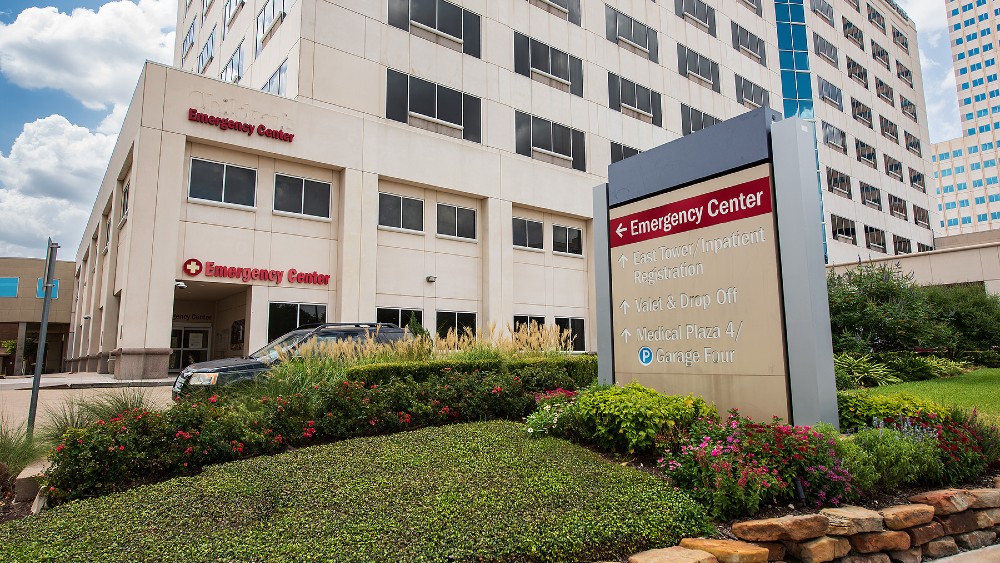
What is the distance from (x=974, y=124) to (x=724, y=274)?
515 ft

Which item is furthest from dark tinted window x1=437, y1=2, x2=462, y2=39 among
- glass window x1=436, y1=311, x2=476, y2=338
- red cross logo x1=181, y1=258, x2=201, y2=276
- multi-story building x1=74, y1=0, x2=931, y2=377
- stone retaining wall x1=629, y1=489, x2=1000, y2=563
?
stone retaining wall x1=629, y1=489, x2=1000, y2=563

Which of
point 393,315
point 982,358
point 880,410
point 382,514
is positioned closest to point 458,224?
point 393,315

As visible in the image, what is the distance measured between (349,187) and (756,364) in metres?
17.9

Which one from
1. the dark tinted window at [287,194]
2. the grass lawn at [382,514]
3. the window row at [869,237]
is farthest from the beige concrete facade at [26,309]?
the window row at [869,237]

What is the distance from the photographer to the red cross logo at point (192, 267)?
1914 cm

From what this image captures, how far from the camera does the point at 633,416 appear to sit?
668cm

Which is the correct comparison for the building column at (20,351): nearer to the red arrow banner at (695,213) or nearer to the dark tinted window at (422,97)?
the dark tinted window at (422,97)

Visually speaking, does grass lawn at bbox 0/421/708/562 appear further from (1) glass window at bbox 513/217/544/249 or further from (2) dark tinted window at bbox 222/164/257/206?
(1) glass window at bbox 513/217/544/249

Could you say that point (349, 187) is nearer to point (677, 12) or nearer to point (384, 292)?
point (384, 292)

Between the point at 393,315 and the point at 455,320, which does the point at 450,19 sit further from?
the point at 393,315

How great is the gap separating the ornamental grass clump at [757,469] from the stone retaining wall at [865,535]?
26 cm

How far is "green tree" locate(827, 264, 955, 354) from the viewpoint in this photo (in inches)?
640

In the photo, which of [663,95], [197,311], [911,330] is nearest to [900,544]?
[911,330]

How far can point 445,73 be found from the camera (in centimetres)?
2531
